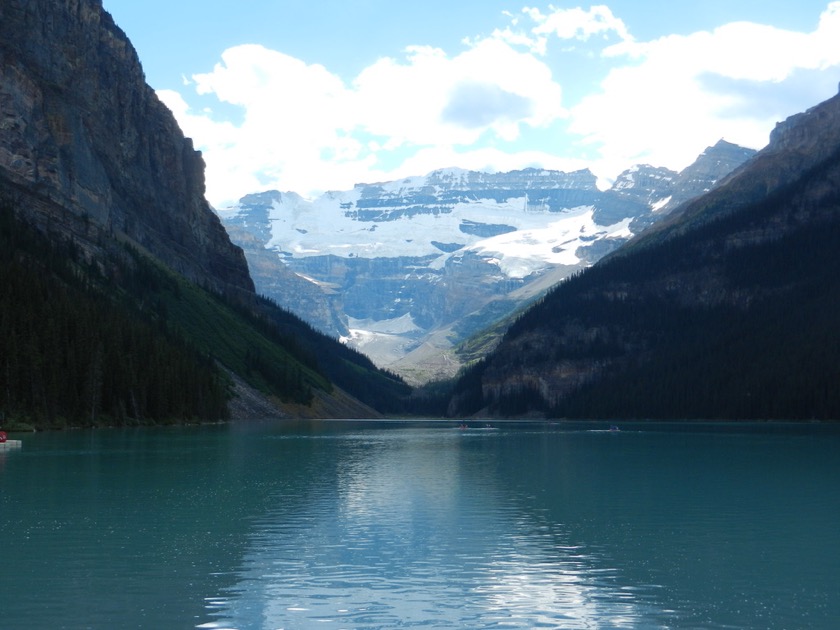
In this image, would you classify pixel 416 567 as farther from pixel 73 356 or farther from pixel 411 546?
pixel 73 356

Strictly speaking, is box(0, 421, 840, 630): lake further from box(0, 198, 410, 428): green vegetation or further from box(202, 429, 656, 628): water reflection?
box(0, 198, 410, 428): green vegetation

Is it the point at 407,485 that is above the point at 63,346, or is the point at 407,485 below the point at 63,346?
below

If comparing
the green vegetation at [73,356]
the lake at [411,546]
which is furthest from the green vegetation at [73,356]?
the lake at [411,546]

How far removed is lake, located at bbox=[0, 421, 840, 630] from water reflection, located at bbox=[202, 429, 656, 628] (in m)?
0.13

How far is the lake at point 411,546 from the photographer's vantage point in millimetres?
33906

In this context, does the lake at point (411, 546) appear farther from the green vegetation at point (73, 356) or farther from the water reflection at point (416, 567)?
the green vegetation at point (73, 356)

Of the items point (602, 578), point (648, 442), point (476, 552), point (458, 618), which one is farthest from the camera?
point (648, 442)

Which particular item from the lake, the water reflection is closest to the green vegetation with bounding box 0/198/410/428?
the lake

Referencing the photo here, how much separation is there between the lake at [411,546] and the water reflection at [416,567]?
0.13 metres

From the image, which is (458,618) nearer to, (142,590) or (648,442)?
(142,590)

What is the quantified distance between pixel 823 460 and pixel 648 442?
139 feet

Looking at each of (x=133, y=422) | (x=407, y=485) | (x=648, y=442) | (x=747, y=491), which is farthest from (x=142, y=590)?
(x=133, y=422)

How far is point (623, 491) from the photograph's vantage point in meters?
71.2

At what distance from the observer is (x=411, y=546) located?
46906mm
